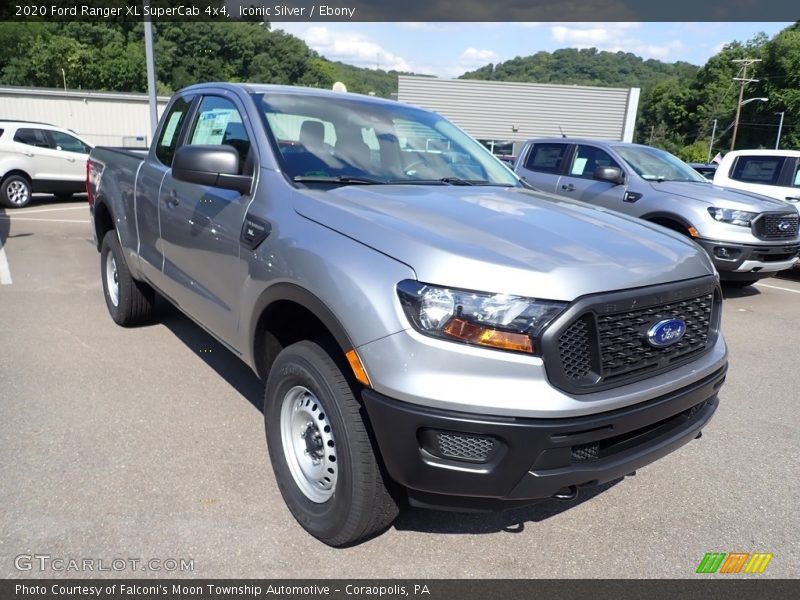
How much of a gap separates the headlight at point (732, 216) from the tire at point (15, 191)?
13.2 metres

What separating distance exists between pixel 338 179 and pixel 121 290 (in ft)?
9.37

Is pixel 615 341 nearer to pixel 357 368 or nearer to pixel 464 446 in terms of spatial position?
pixel 464 446

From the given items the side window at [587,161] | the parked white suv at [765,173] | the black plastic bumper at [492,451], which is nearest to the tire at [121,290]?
the black plastic bumper at [492,451]

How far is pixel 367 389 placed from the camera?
2076 millimetres

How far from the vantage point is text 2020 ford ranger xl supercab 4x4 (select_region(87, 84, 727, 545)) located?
6.42 feet

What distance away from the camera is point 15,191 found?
42.0 ft

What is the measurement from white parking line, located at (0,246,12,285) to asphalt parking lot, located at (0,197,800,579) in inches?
96.0

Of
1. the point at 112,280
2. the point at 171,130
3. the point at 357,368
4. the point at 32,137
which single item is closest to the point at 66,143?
the point at 32,137

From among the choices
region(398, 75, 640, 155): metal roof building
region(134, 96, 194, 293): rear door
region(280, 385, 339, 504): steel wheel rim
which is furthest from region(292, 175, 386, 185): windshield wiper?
region(398, 75, 640, 155): metal roof building

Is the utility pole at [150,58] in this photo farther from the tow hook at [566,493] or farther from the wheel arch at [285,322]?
the tow hook at [566,493]

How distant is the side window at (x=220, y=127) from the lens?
3.17m
